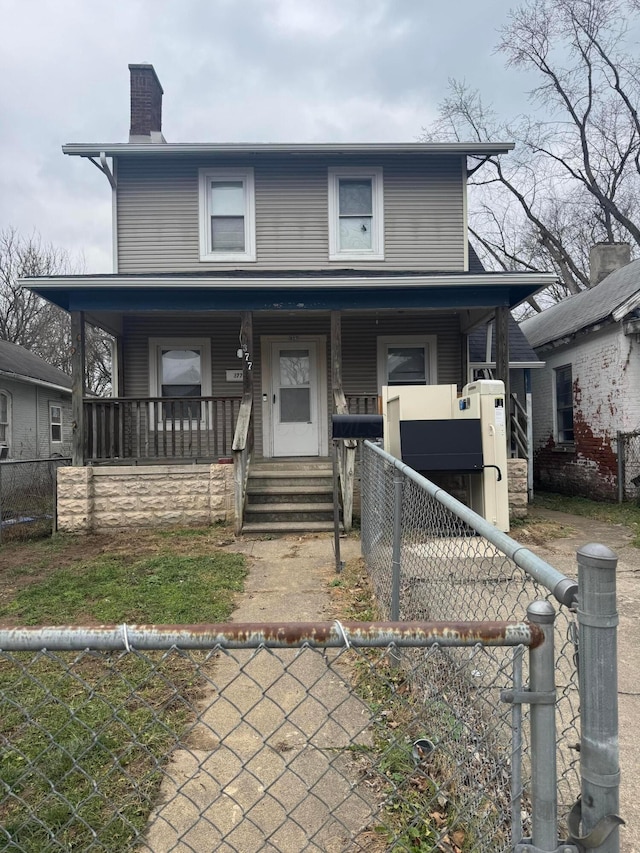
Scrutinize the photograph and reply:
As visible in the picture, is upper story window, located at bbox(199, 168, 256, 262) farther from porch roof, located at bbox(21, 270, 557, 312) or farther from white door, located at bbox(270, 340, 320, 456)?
white door, located at bbox(270, 340, 320, 456)

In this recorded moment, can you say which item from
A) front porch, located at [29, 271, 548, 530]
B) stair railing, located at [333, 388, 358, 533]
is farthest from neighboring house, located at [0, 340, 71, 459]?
stair railing, located at [333, 388, 358, 533]

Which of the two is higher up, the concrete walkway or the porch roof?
the porch roof

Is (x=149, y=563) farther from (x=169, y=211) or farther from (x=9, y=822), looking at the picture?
(x=169, y=211)

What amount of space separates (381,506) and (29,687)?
2.67m

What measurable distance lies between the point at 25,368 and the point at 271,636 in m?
17.5

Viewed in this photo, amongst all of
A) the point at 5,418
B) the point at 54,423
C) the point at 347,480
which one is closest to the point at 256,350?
the point at 347,480

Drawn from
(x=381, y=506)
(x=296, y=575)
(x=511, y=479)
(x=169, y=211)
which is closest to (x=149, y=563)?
(x=296, y=575)

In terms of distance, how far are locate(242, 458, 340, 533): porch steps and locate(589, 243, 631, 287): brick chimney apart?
10.6 metres

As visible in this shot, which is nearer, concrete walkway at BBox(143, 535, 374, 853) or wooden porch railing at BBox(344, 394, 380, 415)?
concrete walkway at BBox(143, 535, 374, 853)

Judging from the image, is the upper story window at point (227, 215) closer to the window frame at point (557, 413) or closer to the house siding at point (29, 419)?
the window frame at point (557, 413)

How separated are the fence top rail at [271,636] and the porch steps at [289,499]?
6396 millimetres

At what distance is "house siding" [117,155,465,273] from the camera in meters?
10.1

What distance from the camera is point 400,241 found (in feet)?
33.7

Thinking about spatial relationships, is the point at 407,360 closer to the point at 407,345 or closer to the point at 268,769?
the point at 407,345
